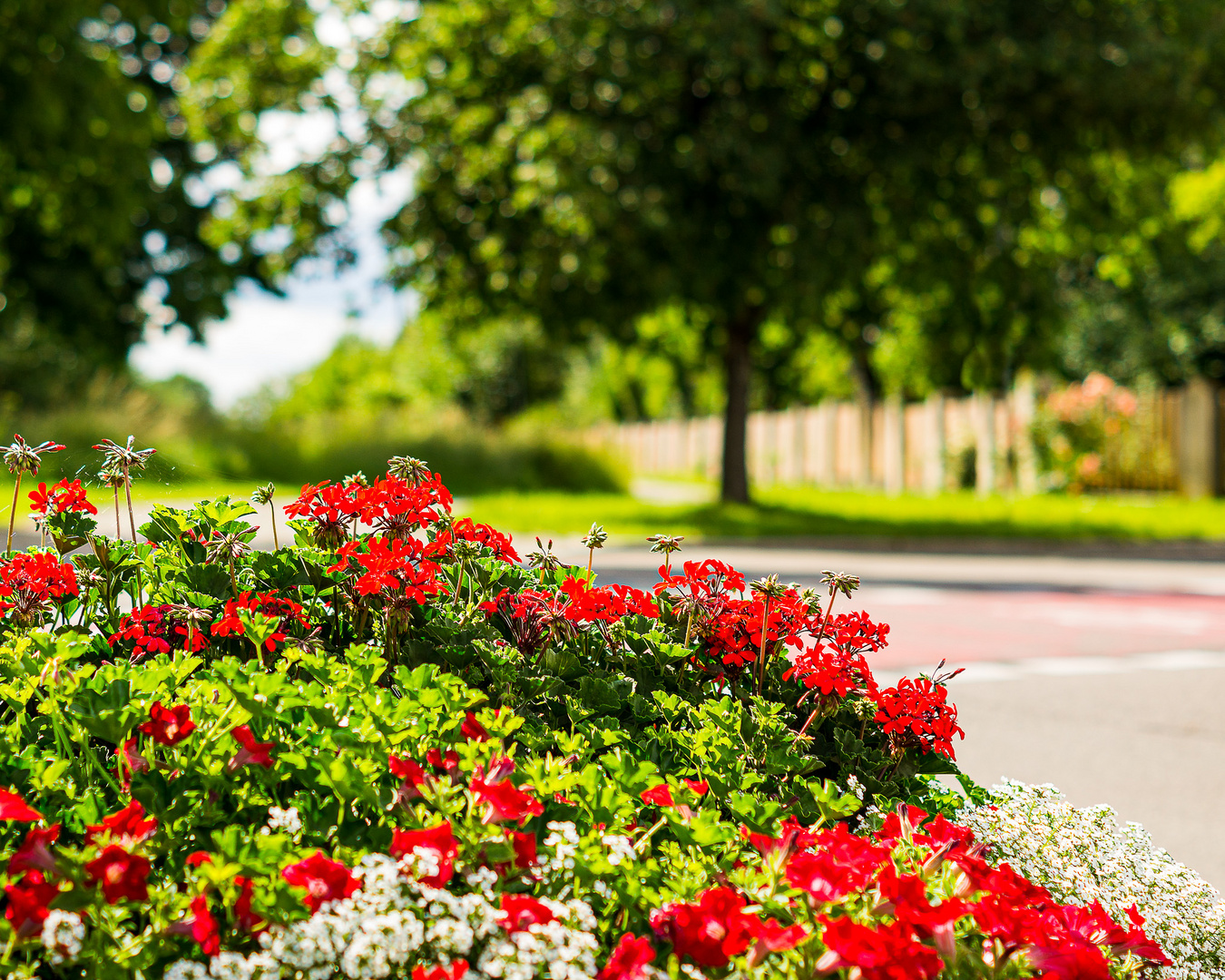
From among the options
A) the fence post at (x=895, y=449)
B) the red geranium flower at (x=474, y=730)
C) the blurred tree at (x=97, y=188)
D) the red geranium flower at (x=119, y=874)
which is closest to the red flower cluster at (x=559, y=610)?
the red geranium flower at (x=474, y=730)

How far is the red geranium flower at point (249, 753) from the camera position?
1.63 meters

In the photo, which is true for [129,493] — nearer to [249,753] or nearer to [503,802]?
[249,753]

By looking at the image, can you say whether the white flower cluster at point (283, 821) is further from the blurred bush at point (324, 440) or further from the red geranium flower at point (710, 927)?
the blurred bush at point (324, 440)

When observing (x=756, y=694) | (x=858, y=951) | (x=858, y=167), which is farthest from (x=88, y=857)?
Answer: (x=858, y=167)

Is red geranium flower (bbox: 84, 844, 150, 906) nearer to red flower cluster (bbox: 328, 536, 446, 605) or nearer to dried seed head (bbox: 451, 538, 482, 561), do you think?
red flower cluster (bbox: 328, 536, 446, 605)

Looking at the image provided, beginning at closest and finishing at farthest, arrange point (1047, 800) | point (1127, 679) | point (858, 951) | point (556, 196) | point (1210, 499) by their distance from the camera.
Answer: point (858, 951) → point (1047, 800) → point (1127, 679) → point (556, 196) → point (1210, 499)

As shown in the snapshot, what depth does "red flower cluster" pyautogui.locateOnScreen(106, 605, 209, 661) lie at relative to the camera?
2154 mm

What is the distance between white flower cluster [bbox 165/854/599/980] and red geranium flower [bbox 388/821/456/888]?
0.6 inches

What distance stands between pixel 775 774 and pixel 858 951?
2.06 feet

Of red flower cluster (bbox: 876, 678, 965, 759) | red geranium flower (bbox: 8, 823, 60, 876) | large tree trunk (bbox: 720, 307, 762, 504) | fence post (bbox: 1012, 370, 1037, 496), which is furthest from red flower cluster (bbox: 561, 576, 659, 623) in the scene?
fence post (bbox: 1012, 370, 1037, 496)

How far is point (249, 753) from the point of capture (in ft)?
5.36

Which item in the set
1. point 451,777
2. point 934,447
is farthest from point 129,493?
point 934,447

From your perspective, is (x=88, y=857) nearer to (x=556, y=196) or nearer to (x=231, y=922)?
(x=231, y=922)

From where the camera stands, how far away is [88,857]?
1437mm
